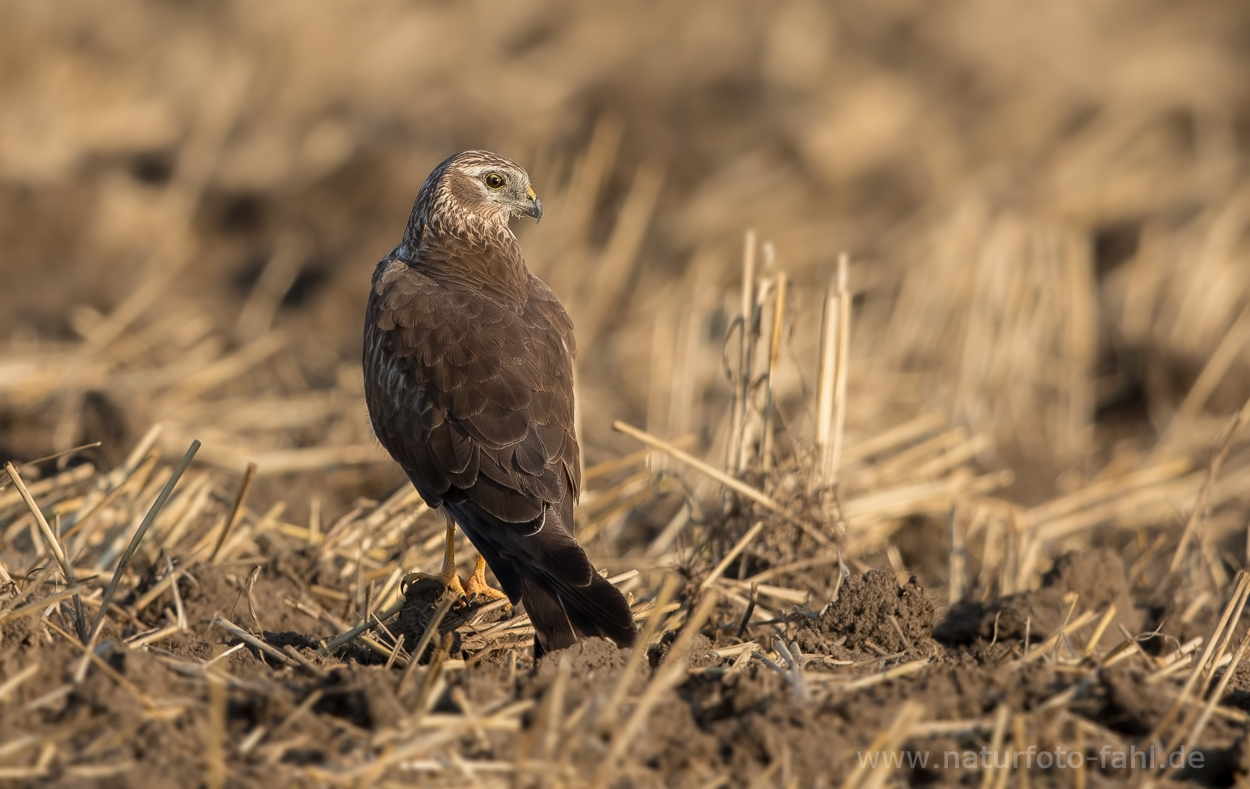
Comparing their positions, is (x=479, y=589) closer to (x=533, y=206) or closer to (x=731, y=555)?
(x=731, y=555)

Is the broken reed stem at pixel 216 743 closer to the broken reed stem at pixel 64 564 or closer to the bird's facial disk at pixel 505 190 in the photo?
the broken reed stem at pixel 64 564

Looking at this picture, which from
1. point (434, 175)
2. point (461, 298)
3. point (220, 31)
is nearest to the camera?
point (461, 298)

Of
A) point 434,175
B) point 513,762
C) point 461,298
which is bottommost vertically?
point 513,762

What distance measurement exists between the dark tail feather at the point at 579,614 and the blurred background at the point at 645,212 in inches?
66.3

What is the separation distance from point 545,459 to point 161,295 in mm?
6143

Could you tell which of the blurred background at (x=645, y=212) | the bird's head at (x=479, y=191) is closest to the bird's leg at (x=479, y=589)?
the blurred background at (x=645, y=212)

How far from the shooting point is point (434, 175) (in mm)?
5770

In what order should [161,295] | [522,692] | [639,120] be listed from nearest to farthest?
[522,692] < [161,295] < [639,120]

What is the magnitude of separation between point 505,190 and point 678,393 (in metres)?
2.12

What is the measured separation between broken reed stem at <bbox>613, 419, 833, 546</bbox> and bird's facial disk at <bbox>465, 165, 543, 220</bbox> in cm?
111

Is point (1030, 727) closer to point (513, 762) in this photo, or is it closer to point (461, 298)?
point (513, 762)


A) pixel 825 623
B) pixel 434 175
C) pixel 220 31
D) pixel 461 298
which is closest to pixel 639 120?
pixel 220 31

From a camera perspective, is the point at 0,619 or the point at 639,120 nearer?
the point at 0,619

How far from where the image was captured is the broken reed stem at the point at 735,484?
4.91 m
